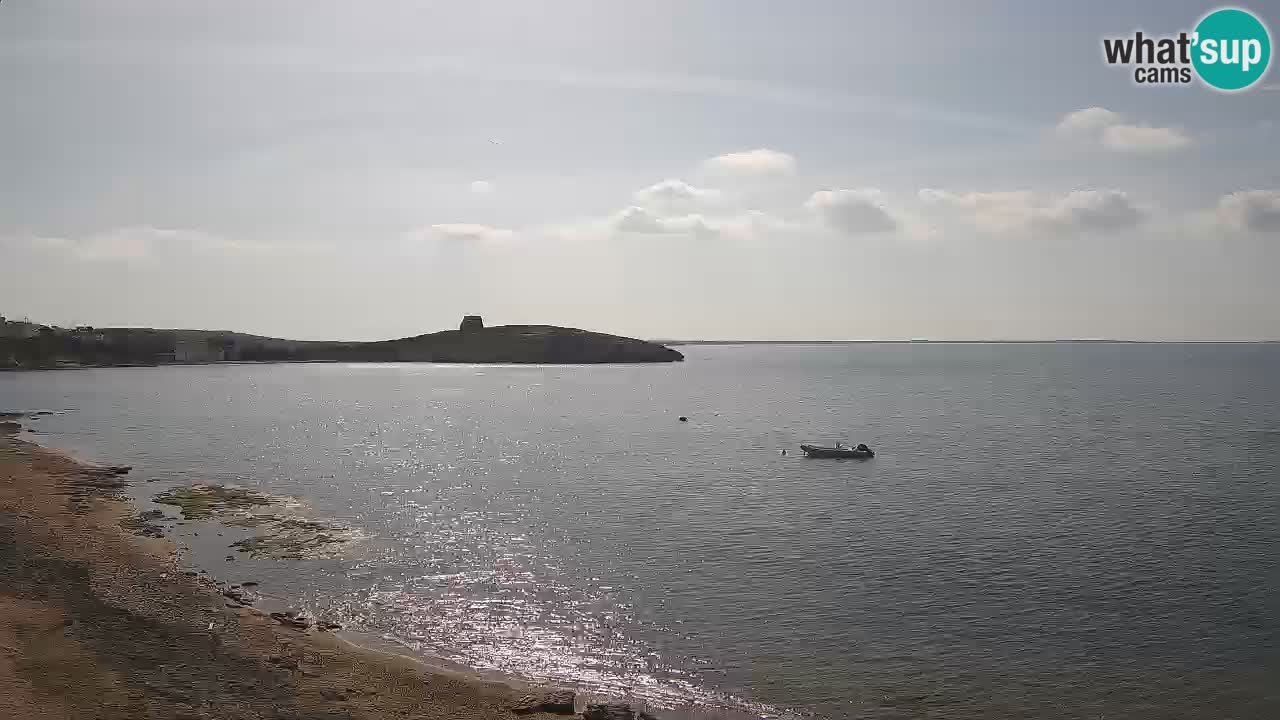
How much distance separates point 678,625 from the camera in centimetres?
3198

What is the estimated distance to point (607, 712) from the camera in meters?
23.3

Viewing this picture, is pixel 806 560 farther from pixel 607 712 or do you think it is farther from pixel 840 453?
pixel 840 453

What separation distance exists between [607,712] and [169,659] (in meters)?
14.3

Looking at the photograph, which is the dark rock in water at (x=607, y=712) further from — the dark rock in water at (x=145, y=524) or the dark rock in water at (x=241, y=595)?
the dark rock in water at (x=145, y=524)

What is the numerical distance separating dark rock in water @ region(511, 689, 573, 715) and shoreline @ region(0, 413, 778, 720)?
0.24 meters

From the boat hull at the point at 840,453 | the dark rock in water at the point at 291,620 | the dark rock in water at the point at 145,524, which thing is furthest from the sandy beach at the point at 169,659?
the boat hull at the point at 840,453

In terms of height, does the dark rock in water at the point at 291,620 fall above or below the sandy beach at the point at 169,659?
below

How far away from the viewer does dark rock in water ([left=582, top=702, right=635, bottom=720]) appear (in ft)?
75.7

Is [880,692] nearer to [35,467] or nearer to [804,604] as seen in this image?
[804,604]

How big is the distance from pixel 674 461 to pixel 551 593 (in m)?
44.7

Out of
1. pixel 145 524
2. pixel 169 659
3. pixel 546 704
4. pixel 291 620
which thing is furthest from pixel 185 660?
pixel 145 524

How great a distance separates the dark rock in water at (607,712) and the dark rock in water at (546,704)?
0.63 m

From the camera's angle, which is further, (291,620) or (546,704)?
(291,620)

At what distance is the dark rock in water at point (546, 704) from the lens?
2409cm
